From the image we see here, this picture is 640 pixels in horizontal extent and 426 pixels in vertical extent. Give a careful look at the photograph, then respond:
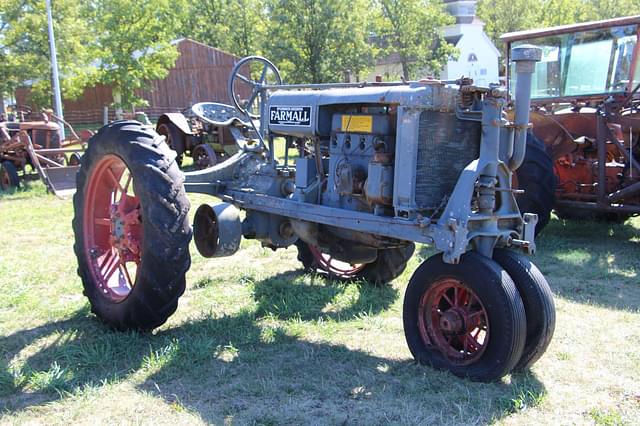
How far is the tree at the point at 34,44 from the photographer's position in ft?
66.8

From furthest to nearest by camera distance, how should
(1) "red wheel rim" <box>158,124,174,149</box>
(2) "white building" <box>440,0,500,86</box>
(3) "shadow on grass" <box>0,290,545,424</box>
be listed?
(2) "white building" <box>440,0,500,86</box> → (1) "red wheel rim" <box>158,124,174,149</box> → (3) "shadow on grass" <box>0,290,545,424</box>

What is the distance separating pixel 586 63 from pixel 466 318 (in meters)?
4.97

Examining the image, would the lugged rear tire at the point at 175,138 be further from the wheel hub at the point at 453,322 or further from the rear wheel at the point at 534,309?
the rear wheel at the point at 534,309

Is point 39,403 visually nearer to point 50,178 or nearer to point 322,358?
point 322,358

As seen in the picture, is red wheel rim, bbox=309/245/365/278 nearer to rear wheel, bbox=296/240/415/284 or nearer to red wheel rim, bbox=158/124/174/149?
rear wheel, bbox=296/240/415/284

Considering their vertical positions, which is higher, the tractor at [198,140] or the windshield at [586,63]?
the windshield at [586,63]

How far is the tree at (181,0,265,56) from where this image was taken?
35438mm

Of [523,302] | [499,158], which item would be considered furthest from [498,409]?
[499,158]

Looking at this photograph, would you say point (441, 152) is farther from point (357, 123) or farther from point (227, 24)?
point (227, 24)

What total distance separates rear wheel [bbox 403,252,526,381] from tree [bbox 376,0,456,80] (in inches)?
1066

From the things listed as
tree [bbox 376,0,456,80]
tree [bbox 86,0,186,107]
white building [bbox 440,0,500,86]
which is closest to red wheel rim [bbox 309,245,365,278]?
tree [bbox 86,0,186,107]

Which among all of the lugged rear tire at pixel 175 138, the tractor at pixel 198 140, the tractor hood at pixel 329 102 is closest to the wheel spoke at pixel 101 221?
the tractor hood at pixel 329 102

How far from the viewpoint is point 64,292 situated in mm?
5359

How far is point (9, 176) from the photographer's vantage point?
11.2 meters
